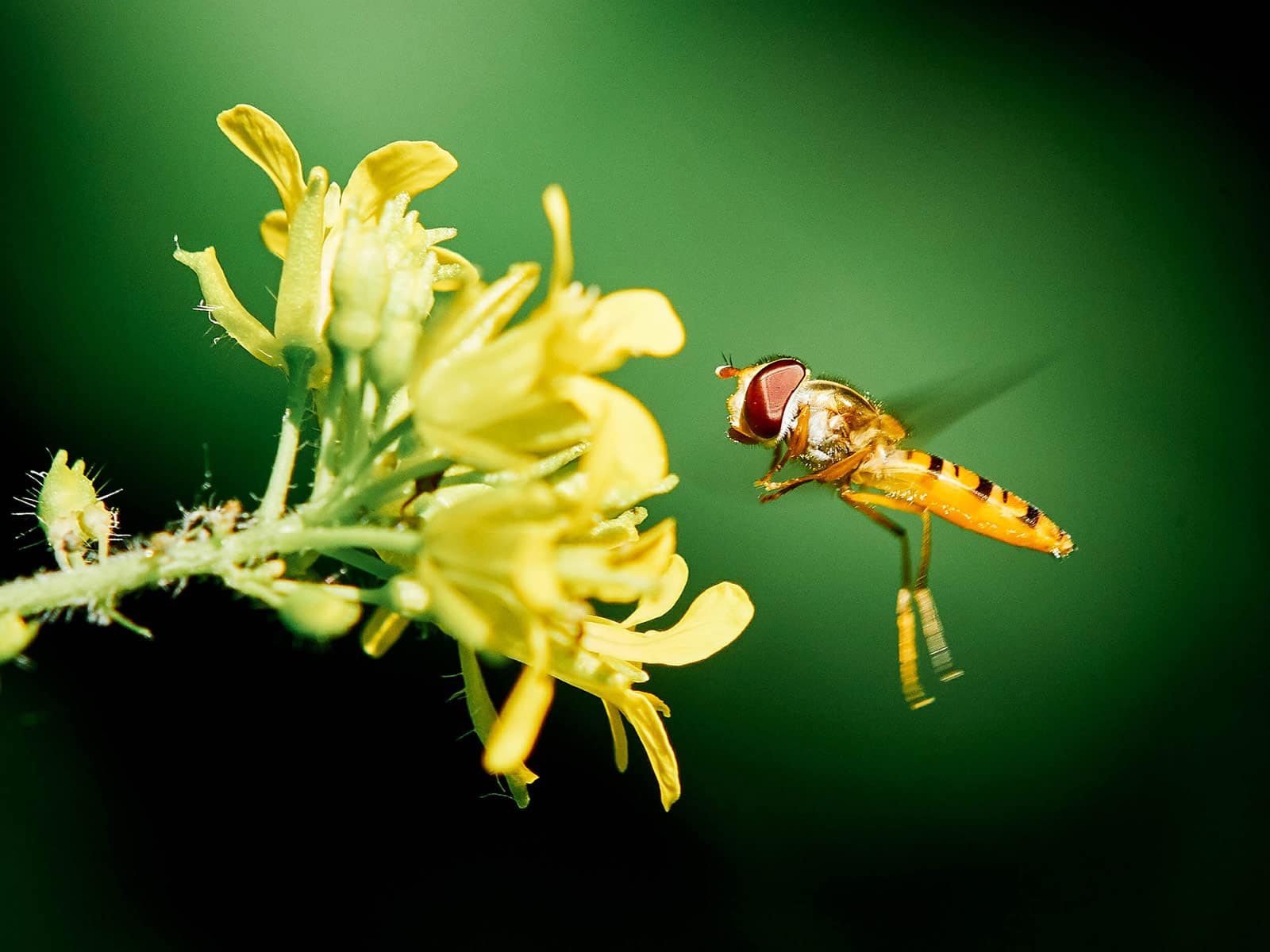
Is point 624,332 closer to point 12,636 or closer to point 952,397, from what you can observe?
point 12,636

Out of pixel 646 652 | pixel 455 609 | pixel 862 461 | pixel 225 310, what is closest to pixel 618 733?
pixel 646 652

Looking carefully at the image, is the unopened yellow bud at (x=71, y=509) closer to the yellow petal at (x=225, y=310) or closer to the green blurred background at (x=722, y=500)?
the yellow petal at (x=225, y=310)

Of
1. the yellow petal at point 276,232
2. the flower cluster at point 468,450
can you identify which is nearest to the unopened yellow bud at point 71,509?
the flower cluster at point 468,450

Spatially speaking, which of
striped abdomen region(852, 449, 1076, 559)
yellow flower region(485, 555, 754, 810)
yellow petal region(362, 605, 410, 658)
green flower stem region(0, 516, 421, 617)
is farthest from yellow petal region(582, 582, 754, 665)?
striped abdomen region(852, 449, 1076, 559)

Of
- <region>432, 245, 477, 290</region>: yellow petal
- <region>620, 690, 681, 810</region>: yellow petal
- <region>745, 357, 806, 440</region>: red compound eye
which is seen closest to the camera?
<region>620, 690, 681, 810</region>: yellow petal

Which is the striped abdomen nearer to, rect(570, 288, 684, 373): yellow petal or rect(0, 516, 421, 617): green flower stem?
rect(570, 288, 684, 373): yellow petal
